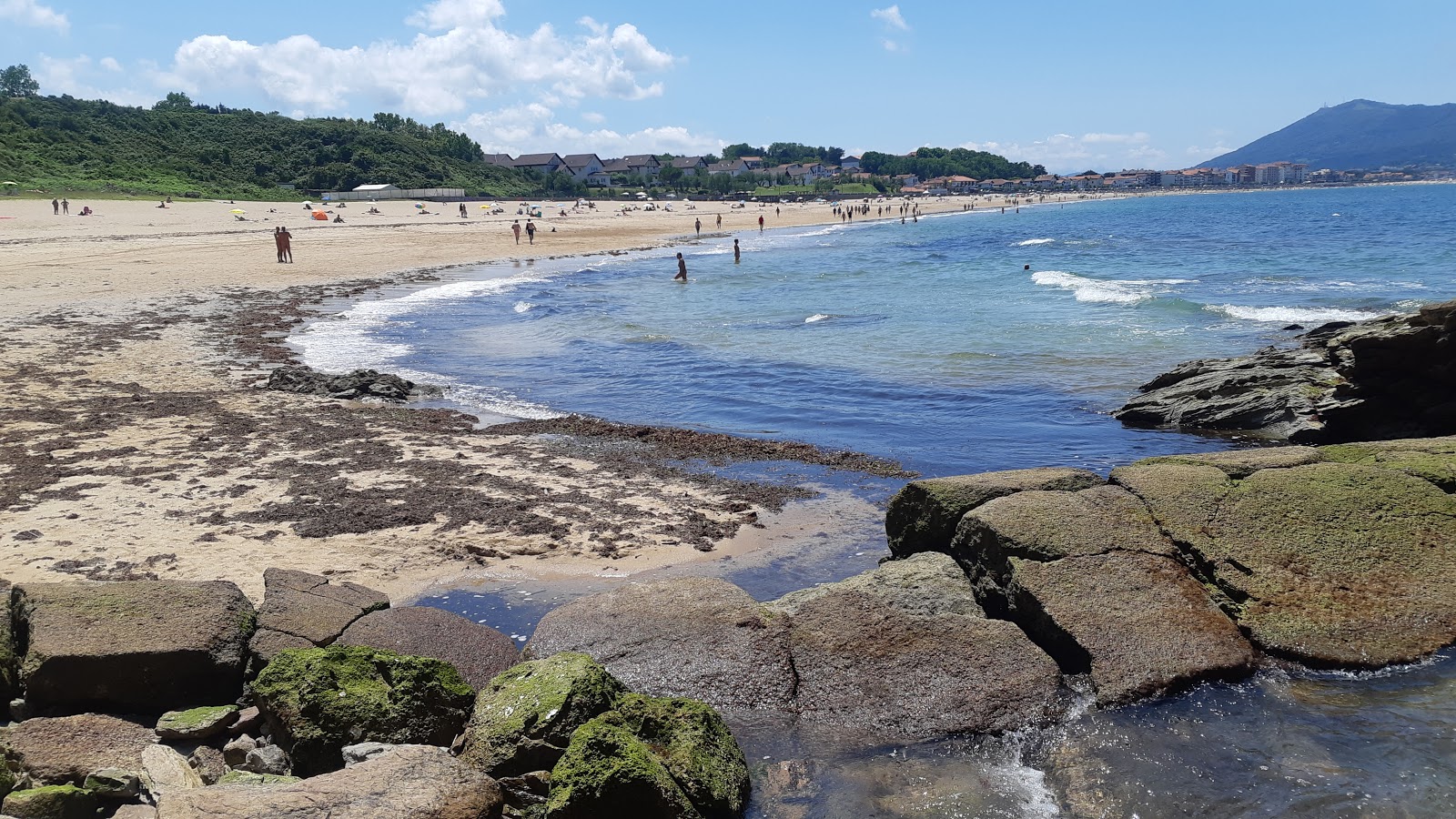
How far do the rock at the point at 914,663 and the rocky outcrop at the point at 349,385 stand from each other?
38.0 feet

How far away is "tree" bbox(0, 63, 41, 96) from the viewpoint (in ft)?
375

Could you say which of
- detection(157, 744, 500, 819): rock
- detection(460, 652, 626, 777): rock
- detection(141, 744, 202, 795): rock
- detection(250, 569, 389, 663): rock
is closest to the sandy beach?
detection(250, 569, 389, 663): rock

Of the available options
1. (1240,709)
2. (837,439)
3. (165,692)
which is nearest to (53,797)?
(165,692)

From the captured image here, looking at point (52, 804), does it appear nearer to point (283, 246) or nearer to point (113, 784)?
point (113, 784)

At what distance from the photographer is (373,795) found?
4.75 meters

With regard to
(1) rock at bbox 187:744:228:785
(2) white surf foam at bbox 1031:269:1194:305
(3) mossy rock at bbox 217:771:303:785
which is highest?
(2) white surf foam at bbox 1031:269:1194:305

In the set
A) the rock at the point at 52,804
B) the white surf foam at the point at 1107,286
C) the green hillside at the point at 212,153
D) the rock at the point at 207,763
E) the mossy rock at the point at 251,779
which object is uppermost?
the green hillside at the point at 212,153

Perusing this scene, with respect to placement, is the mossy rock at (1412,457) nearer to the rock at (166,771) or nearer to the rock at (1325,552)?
the rock at (1325,552)

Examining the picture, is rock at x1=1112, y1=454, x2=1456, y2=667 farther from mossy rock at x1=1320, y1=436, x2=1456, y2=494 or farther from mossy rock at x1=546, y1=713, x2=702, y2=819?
mossy rock at x1=546, y1=713, x2=702, y2=819

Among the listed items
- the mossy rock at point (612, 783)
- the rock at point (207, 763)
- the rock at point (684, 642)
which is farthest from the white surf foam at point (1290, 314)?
the rock at point (207, 763)

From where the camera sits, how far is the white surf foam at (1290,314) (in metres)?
26.3

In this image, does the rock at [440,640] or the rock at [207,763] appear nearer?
the rock at [207,763]

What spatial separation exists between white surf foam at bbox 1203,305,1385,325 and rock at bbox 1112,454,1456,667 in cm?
1997

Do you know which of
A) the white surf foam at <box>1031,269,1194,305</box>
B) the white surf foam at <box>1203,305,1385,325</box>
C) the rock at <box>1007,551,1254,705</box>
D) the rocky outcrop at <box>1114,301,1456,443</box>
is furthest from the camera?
the white surf foam at <box>1031,269,1194,305</box>
